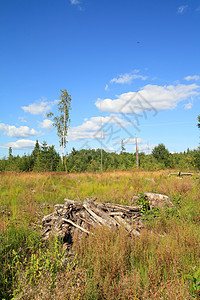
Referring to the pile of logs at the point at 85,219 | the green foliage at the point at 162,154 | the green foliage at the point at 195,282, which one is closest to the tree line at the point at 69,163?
the green foliage at the point at 162,154

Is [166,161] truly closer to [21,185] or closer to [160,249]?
[21,185]

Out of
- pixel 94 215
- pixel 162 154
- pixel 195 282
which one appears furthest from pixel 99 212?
pixel 162 154

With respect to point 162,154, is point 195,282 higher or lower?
lower

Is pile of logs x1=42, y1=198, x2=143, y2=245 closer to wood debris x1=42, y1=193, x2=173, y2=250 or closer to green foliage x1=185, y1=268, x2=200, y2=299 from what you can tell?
wood debris x1=42, y1=193, x2=173, y2=250

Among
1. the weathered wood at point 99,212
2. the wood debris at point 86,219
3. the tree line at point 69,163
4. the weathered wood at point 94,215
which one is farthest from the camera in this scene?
the tree line at point 69,163

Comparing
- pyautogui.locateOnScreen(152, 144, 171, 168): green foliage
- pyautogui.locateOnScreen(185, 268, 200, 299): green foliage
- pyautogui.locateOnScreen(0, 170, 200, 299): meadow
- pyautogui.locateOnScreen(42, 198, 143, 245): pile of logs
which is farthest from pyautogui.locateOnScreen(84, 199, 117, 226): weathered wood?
pyautogui.locateOnScreen(152, 144, 171, 168): green foliage

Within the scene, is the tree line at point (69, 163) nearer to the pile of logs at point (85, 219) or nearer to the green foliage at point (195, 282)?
the pile of logs at point (85, 219)

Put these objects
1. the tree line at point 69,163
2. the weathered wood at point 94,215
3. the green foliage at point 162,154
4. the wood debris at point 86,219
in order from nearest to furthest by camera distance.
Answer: the wood debris at point 86,219, the weathered wood at point 94,215, the tree line at point 69,163, the green foliage at point 162,154

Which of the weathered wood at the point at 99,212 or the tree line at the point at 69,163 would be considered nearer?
the weathered wood at the point at 99,212

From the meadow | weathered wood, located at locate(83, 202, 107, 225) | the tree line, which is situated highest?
the tree line

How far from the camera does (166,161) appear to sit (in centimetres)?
3575

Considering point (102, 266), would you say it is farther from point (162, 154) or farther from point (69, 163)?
point (162, 154)

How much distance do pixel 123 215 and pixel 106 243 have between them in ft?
6.84

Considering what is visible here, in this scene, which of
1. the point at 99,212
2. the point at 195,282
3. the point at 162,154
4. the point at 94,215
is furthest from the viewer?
the point at 162,154
